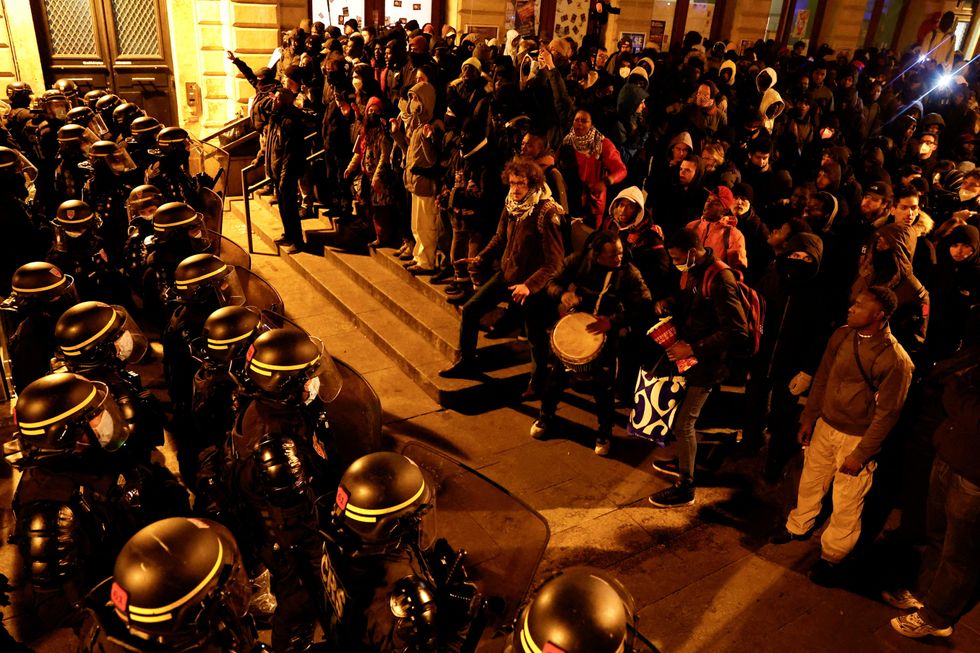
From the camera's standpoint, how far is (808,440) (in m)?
4.82

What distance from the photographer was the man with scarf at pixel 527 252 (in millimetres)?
5980

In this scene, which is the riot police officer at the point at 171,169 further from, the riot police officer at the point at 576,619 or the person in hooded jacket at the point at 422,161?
the riot police officer at the point at 576,619

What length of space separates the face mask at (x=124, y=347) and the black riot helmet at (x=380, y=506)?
1.96 meters

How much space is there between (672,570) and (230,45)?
1400 centimetres

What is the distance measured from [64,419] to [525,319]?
3.98 meters

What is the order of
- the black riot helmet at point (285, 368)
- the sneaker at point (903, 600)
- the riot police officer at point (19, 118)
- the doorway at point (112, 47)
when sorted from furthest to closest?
the doorway at point (112, 47), the riot police officer at point (19, 118), the sneaker at point (903, 600), the black riot helmet at point (285, 368)

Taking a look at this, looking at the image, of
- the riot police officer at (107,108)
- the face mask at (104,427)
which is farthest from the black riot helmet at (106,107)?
the face mask at (104,427)

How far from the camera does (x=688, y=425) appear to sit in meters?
5.17

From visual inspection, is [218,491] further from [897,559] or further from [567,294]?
[897,559]

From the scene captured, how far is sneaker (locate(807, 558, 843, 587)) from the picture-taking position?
15.1 ft

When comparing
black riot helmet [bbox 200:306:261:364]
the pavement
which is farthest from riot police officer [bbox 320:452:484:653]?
black riot helmet [bbox 200:306:261:364]

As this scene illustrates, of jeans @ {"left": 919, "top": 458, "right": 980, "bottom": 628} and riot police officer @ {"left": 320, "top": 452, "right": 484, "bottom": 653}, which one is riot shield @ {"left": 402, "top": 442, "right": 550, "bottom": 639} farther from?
jeans @ {"left": 919, "top": 458, "right": 980, "bottom": 628}

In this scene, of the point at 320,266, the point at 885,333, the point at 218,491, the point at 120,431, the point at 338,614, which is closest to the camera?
the point at 338,614

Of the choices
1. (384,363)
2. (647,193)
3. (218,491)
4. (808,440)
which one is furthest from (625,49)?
(218,491)
